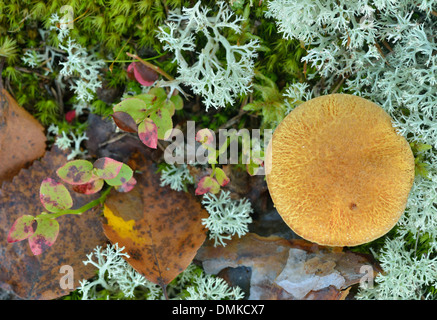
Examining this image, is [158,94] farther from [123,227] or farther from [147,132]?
[123,227]

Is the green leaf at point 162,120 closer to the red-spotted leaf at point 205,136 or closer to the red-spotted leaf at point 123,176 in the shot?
the red-spotted leaf at point 205,136

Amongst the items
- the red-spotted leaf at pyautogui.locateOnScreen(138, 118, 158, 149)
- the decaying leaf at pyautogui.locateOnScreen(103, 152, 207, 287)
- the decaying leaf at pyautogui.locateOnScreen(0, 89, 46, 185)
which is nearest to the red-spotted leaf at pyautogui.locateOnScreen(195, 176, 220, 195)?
the decaying leaf at pyautogui.locateOnScreen(103, 152, 207, 287)

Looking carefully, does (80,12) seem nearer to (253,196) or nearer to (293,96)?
(293,96)

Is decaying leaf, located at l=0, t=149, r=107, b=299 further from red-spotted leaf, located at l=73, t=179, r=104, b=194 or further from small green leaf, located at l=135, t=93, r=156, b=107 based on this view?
small green leaf, located at l=135, t=93, r=156, b=107

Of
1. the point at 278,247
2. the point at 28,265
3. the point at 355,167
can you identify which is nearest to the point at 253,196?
the point at 278,247

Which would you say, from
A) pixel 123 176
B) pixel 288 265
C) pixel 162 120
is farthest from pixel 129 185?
Answer: pixel 288 265
